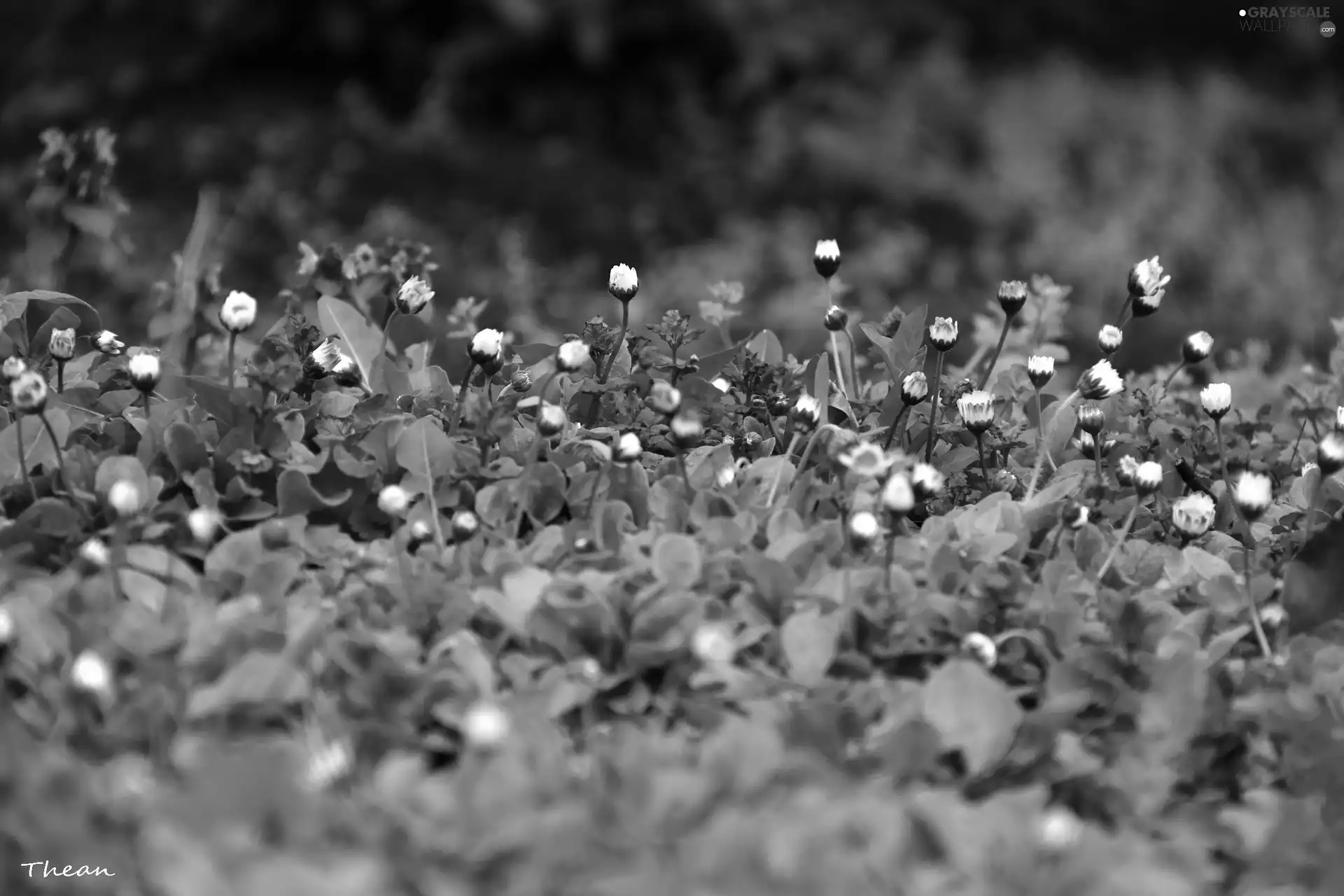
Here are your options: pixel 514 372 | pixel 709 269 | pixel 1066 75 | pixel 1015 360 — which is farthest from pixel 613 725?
pixel 1066 75

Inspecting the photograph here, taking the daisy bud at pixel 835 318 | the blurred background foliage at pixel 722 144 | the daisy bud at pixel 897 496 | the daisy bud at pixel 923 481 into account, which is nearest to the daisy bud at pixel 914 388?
the daisy bud at pixel 835 318

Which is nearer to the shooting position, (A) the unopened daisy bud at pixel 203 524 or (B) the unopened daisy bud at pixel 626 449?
(A) the unopened daisy bud at pixel 203 524

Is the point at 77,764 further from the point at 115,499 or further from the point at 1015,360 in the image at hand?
the point at 1015,360

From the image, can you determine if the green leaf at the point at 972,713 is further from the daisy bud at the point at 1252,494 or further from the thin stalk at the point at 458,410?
the thin stalk at the point at 458,410

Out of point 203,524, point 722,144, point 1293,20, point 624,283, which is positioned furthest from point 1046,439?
point 1293,20

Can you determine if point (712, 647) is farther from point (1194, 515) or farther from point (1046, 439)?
point (1046, 439)
